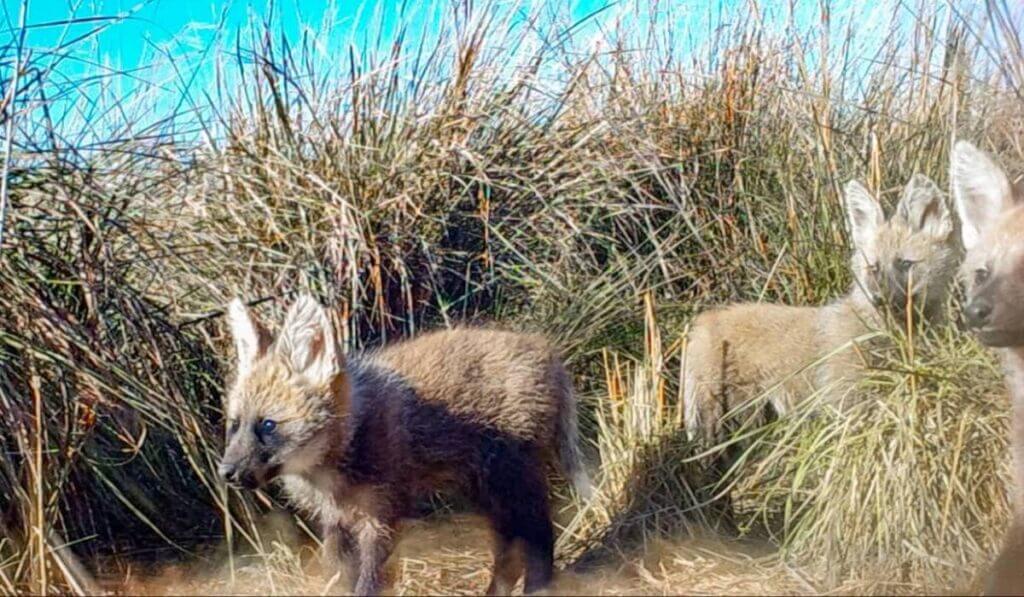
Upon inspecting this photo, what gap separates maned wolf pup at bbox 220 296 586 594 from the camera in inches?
154

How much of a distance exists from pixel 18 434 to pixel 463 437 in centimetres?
155

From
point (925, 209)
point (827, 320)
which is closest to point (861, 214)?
point (925, 209)

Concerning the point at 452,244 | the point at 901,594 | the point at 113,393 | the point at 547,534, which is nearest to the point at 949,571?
the point at 901,594

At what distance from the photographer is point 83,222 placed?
468 centimetres

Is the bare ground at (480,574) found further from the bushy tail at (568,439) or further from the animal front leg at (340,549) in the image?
the bushy tail at (568,439)

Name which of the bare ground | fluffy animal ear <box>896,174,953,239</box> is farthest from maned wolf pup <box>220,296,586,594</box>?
fluffy animal ear <box>896,174,953,239</box>

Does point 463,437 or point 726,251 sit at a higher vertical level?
point 726,251

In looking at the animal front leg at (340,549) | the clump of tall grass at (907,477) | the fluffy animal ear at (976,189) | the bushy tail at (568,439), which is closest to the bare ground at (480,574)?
the animal front leg at (340,549)

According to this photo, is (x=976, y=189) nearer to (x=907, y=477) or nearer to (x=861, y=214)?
(x=861, y=214)

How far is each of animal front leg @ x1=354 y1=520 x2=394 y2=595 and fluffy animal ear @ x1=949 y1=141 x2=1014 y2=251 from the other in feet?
7.24

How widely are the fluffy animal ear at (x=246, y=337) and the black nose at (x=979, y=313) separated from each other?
222cm

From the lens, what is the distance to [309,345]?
396cm

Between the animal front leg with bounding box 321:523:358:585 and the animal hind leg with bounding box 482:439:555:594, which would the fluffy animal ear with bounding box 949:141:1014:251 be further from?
the animal front leg with bounding box 321:523:358:585

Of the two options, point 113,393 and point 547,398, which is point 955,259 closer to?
point 547,398
